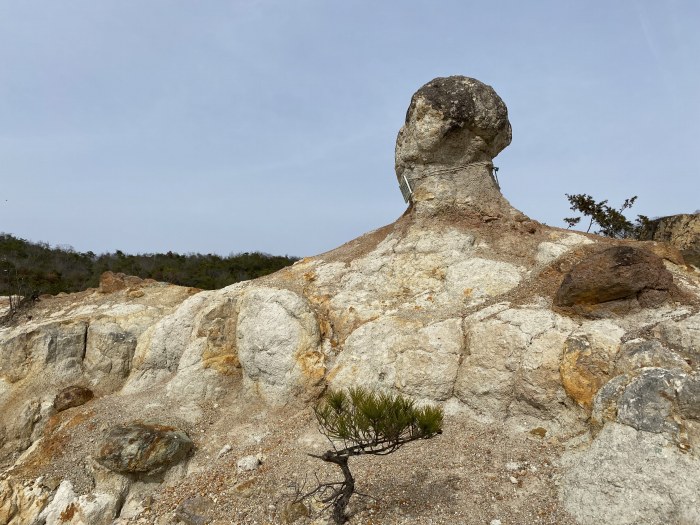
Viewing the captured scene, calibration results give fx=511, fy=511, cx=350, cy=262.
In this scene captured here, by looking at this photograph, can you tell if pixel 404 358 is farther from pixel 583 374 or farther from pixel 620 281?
pixel 620 281

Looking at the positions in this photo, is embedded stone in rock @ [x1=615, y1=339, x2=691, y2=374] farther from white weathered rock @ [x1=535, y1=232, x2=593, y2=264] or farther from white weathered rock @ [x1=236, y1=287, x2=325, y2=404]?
white weathered rock @ [x1=236, y1=287, x2=325, y2=404]

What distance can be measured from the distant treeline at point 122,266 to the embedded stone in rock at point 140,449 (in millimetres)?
20562

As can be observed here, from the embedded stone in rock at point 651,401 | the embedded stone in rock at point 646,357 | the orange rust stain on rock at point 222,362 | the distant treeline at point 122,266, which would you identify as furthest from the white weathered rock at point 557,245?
the distant treeline at point 122,266

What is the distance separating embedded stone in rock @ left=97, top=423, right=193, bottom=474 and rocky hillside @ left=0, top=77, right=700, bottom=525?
1.3 inches

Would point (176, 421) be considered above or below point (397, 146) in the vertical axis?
below

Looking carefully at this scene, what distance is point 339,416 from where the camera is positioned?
5.66 meters

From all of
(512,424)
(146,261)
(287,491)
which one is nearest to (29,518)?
(287,491)

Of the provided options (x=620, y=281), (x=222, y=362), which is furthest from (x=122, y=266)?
(x=620, y=281)

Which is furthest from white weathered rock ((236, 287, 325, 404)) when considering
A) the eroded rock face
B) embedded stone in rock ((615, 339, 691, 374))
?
embedded stone in rock ((615, 339, 691, 374))

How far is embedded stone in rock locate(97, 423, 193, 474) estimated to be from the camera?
847 centimetres

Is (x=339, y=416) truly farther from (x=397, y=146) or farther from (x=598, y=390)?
(x=397, y=146)

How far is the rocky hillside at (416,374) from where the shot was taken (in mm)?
6430

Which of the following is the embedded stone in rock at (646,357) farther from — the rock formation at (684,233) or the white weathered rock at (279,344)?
the rock formation at (684,233)

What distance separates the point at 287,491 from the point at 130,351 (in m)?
6.91
